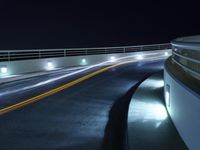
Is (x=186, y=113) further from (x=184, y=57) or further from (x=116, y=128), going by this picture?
(x=116, y=128)

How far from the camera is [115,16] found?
19850cm

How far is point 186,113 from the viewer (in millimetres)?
6617

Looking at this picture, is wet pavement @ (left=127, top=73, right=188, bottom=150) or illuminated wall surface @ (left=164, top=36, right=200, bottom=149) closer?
illuminated wall surface @ (left=164, top=36, right=200, bottom=149)

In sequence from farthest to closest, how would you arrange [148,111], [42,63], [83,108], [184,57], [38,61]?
[42,63]
[38,61]
[83,108]
[148,111]
[184,57]

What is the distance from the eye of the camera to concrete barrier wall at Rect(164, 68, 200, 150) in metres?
5.79

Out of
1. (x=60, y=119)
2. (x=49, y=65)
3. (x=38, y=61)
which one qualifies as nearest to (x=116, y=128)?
(x=60, y=119)

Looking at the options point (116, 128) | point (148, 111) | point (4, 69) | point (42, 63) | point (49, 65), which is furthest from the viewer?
point (49, 65)

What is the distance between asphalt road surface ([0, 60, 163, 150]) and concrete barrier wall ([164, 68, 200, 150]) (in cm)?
192

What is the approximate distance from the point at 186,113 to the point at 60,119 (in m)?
4.72

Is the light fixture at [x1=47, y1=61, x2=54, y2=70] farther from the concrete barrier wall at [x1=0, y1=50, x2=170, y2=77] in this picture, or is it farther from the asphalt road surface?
the asphalt road surface

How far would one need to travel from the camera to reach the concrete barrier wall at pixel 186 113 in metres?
5.79

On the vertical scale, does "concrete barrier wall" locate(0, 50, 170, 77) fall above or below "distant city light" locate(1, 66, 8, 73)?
above

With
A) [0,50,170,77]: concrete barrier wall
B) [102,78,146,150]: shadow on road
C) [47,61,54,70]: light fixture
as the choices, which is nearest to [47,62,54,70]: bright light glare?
[47,61,54,70]: light fixture

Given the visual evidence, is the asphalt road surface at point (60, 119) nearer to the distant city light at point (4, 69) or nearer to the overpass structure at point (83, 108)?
the overpass structure at point (83, 108)
